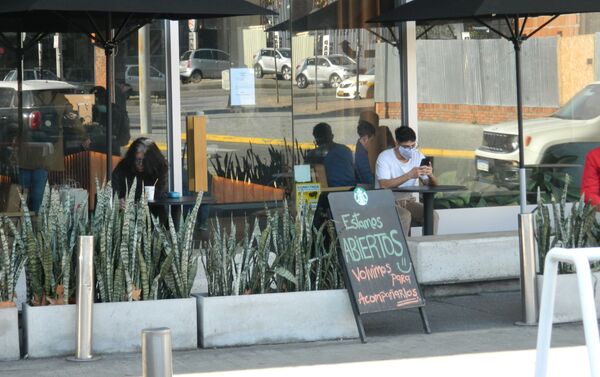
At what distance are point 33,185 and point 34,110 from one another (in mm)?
749

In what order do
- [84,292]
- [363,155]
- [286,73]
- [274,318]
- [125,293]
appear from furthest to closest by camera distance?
[363,155] < [286,73] < [274,318] < [125,293] < [84,292]

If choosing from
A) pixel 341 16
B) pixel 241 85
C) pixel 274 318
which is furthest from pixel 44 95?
pixel 274 318

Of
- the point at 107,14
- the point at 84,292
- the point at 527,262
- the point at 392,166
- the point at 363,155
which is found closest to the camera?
the point at 84,292

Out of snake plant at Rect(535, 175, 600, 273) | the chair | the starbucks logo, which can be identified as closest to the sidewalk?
snake plant at Rect(535, 175, 600, 273)

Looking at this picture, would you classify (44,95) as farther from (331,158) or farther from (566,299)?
(566,299)

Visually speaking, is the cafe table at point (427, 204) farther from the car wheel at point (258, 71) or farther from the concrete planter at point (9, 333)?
the concrete planter at point (9, 333)

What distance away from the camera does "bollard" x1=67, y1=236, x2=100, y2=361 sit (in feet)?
26.3

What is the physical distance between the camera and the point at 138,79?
40.4 feet

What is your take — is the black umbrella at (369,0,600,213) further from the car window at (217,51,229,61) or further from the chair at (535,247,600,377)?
the chair at (535,247,600,377)

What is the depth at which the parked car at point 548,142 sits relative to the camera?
13.5 meters

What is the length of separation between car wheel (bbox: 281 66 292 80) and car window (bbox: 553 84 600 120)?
10.7ft

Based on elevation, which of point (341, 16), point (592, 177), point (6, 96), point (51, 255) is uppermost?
point (341, 16)

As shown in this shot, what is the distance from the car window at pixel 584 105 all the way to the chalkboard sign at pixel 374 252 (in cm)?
539

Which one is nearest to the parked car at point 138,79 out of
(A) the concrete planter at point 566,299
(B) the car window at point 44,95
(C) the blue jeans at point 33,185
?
(B) the car window at point 44,95
